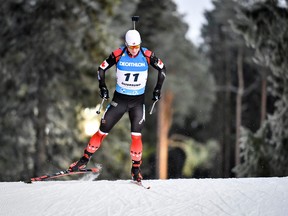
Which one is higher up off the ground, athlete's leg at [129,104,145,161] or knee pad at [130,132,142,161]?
athlete's leg at [129,104,145,161]

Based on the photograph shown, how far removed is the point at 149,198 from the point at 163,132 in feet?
60.3

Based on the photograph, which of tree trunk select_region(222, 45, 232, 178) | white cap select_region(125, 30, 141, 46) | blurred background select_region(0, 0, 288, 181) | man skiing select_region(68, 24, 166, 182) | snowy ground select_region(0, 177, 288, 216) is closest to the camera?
snowy ground select_region(0, 177, 288, 216)

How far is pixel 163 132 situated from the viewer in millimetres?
25031

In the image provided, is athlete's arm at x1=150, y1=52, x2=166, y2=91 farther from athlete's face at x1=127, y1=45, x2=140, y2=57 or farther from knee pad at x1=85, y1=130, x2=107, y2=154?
knee pad at x1=85, y1=130, x2=107, y2=154

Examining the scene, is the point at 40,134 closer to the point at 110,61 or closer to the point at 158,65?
the point at 110,61

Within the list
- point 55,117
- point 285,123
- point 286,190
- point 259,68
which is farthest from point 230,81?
point 286,190

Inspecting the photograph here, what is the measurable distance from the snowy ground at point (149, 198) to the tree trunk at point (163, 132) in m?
16.7

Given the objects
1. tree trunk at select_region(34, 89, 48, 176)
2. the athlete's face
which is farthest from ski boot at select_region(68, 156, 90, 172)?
tree trunk at select_region(34, 89, 48, 176)

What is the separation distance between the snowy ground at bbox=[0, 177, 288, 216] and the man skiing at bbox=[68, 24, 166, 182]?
617 mm

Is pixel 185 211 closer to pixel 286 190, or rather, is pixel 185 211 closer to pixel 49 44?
pixel 286 190

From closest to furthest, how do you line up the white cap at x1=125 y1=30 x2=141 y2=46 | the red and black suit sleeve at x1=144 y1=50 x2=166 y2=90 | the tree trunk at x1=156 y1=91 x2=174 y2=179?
1. the white cap at x1=125 y1=30 x2=141 y2=46
2. the red and black suit sleeve at x1=144 y1=50 x2=166 y2=90
3. the tree trunk at x1=156 y1=91 x2=174 y2=179

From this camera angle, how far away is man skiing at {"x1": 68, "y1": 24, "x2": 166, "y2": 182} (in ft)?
23.0

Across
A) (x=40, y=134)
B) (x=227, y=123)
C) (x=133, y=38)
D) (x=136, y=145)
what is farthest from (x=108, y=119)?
(x=227, y=123)

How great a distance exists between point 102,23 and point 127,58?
21.5ft
